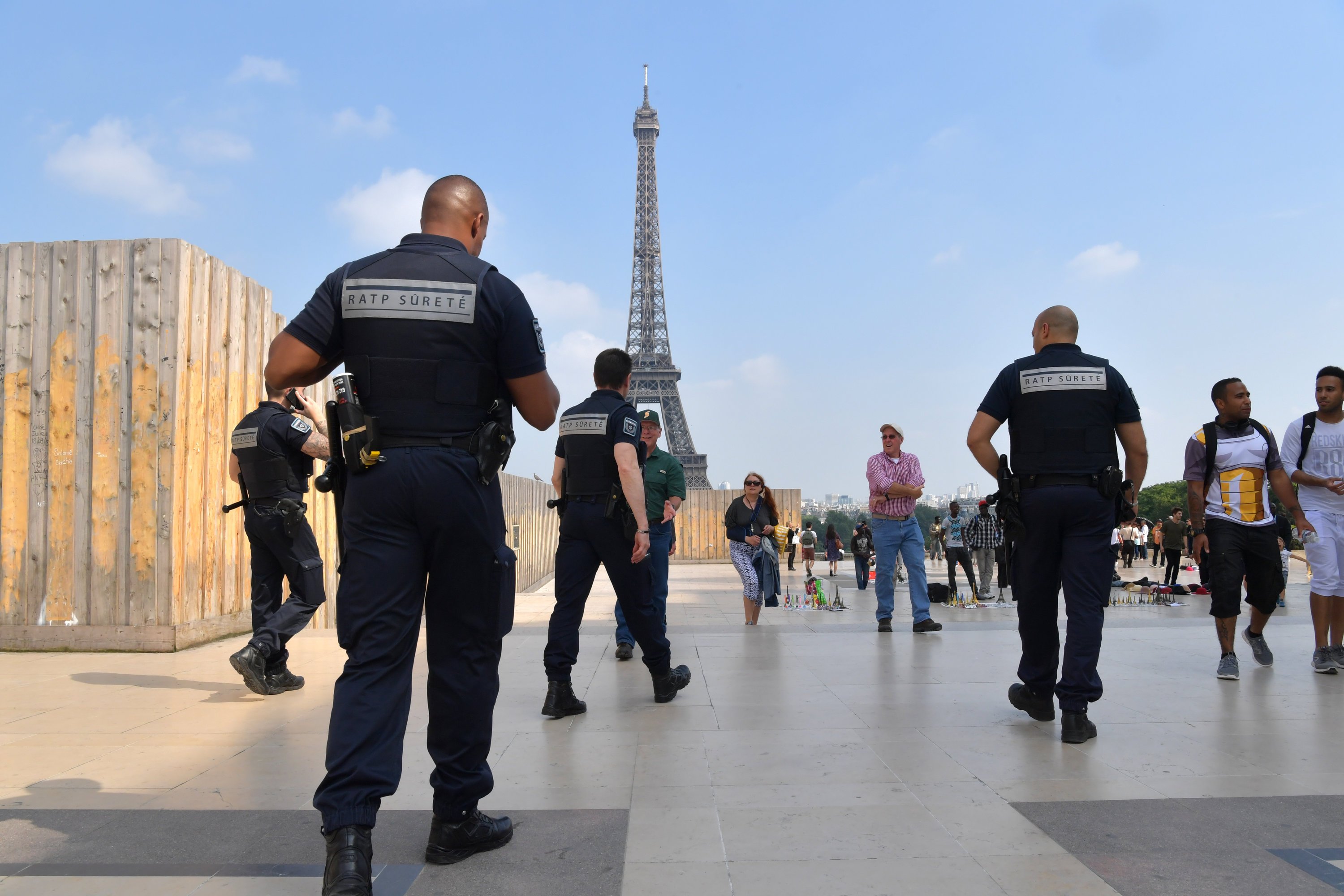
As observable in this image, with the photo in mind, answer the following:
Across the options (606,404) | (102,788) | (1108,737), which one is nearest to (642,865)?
(102,788)

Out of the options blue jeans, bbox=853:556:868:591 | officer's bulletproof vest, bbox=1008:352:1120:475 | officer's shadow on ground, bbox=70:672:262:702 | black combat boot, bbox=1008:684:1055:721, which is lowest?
blue jeans, bbox=853:556:868:591

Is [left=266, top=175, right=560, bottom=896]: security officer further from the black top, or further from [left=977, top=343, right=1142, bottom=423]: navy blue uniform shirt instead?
the black top

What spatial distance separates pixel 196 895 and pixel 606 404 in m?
3.00

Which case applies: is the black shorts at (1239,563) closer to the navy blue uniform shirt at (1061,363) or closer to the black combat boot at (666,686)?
the navy blue uniform shirt at (1061,363)

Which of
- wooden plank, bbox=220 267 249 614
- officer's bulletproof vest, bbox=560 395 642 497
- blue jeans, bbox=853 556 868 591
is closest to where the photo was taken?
officer's bulletproof vest, bbox=560 395 642 497

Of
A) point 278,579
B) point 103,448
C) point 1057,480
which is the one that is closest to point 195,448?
point 103,448

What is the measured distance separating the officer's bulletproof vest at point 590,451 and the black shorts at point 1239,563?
11.8ft

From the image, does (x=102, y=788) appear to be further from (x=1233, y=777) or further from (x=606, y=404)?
(x=1233, y=777)

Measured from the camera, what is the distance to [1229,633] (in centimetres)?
548

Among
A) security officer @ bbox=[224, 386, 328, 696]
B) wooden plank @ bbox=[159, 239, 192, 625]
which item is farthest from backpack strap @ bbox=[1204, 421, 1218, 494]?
wooden plank @ bbox=[159, 239, 192, 625]

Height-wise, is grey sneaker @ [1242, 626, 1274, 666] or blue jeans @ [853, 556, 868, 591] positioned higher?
grey sneaker @ [1242, 626, 1274, 666]

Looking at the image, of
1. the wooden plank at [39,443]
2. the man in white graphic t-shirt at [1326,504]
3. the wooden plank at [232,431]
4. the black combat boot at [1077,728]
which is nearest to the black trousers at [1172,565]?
the man in white graphic t-shirt at [1326,504]

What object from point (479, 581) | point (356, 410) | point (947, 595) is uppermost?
point (356, 410)

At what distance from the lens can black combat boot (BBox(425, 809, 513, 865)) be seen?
2.59 meters
